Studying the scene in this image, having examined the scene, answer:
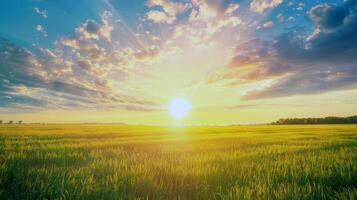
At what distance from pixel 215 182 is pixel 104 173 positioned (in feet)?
6.64

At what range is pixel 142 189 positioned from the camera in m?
3.64

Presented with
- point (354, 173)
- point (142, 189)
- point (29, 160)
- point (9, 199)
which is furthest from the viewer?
point (29, 160)

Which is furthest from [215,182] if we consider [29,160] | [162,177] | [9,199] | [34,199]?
[29,160]

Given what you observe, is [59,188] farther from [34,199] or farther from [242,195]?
[242,195]

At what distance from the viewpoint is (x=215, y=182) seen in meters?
4.16

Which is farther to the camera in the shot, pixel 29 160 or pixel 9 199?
pixel 29 160

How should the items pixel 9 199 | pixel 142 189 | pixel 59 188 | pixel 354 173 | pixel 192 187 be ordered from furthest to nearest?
pixel 354 173 < pixel 192 187 < pixel 142 189 < pixel 59 188 < pixel 9 199

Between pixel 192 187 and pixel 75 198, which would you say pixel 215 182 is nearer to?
pixel 192 187

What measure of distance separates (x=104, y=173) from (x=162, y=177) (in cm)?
109

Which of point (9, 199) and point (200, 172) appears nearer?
point (9, 199)

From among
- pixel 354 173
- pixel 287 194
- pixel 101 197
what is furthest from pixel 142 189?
pixel 354 173

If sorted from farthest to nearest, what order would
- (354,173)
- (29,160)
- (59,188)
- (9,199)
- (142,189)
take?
(29,160) < (354,173) < (142,189) < (59,188) < (9,199)

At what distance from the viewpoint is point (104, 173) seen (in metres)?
4.47

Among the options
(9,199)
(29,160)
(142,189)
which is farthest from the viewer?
(29,160)
